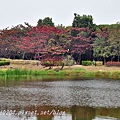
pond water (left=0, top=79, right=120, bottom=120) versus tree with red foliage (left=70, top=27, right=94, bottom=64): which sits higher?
tree with red foliage (left=70, top=27, right=94, bottom=64)

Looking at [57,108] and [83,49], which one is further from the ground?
[83,49]

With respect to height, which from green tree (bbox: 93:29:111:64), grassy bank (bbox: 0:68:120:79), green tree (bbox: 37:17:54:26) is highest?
green tree (bbox: 37:17:54:26)

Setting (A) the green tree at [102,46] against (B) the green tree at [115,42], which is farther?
(A) the green tree at [102,46]

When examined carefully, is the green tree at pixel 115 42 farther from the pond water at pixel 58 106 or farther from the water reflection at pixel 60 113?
the water reflection at pixel 60 113

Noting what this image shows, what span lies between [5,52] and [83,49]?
11579mm

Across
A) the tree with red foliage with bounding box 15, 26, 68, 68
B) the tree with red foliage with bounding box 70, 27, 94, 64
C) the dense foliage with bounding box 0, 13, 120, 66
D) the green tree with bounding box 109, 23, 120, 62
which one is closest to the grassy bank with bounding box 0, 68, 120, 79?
the dense foliage with bounding box 0, 13, 120, 66

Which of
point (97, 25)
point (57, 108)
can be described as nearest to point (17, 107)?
point (57, 108)

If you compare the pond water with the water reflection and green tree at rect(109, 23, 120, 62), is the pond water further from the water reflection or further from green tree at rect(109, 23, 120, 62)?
green tree at rect(109, 23, 120, 62)

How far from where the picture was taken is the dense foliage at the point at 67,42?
150 ft

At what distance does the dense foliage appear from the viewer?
45.7m

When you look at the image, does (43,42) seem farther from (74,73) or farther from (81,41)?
(74,73)

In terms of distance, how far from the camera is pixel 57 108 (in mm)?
17234

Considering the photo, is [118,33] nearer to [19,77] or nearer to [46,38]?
[46,38]

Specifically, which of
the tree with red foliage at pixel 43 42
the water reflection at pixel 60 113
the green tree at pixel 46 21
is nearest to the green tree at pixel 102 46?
the tree with red foliage at pixel 43 42
